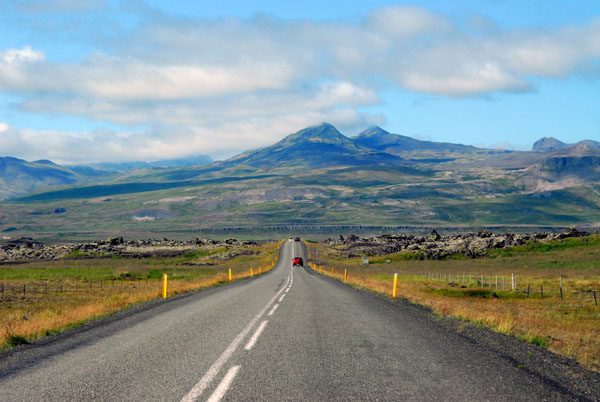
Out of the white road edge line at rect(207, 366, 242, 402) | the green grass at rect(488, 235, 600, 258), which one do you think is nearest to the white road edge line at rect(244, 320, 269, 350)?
the white road edge line at rect(207, 366, 242, 402)

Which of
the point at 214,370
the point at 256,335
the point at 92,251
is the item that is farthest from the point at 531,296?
the point at 92,251

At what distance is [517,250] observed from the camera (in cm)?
10606

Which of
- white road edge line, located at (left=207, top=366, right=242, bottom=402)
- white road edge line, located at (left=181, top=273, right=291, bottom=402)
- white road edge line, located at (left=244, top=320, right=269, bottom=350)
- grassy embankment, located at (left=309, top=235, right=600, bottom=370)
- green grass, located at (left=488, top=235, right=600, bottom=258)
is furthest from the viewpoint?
green grass, located at (left=488, top=235, right=600, bottom=258)

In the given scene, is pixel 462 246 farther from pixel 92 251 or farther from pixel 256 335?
pixel 256 335

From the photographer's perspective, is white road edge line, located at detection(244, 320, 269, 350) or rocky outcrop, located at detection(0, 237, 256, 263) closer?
white road edge line, located at detection(244, 320, 269, 350)

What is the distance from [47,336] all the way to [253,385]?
8349 millimetres

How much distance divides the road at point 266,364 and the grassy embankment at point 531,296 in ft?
10.1

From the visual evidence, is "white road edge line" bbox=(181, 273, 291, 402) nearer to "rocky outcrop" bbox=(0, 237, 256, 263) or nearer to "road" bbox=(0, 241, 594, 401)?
"road" bbox=(0, 241, 594, 401)

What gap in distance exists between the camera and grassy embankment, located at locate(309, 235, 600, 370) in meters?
15.2

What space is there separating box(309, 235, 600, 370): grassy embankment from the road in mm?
3076

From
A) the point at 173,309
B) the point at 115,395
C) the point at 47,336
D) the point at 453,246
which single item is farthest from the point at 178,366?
the point at 453,246

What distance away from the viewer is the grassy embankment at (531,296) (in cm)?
1518

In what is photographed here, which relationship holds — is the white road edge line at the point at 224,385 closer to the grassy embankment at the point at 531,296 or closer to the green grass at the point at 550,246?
the grassy embankment at the point at 531,296

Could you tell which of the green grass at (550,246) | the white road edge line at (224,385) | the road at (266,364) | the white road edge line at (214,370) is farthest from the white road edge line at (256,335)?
the green grass at (550,246)
